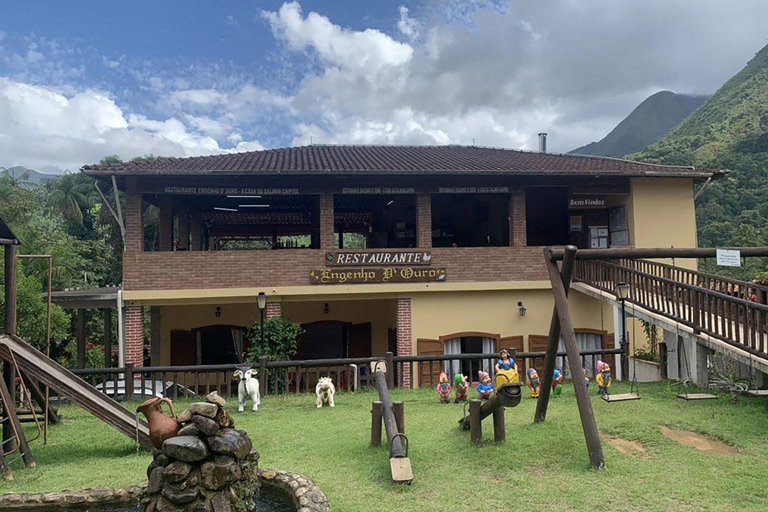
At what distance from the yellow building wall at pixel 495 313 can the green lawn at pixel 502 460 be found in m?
4.04

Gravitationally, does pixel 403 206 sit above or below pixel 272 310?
above

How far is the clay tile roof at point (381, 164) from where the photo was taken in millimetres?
11586

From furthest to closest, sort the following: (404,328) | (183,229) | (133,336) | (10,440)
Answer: (183,229) → (404,328) → (133,336) → (10,440)

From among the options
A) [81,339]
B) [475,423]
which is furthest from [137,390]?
[475,423]

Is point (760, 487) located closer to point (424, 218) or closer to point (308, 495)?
point (308, 495)

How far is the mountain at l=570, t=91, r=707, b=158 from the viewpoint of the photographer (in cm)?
7944

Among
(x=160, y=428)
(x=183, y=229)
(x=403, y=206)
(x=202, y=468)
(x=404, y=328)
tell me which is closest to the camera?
(x=202, y=468)

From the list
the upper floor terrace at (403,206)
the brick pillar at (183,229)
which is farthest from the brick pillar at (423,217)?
the brick pillar at (183,229)

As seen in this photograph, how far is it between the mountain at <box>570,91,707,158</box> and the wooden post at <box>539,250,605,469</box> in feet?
259

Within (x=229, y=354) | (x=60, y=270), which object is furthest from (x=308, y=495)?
(x=60, y=270)

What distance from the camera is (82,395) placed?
6.51 m

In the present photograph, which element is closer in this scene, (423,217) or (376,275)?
(376,275)

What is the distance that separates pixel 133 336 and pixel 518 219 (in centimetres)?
961

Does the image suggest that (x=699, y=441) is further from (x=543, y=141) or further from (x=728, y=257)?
(x=543, y=141)
